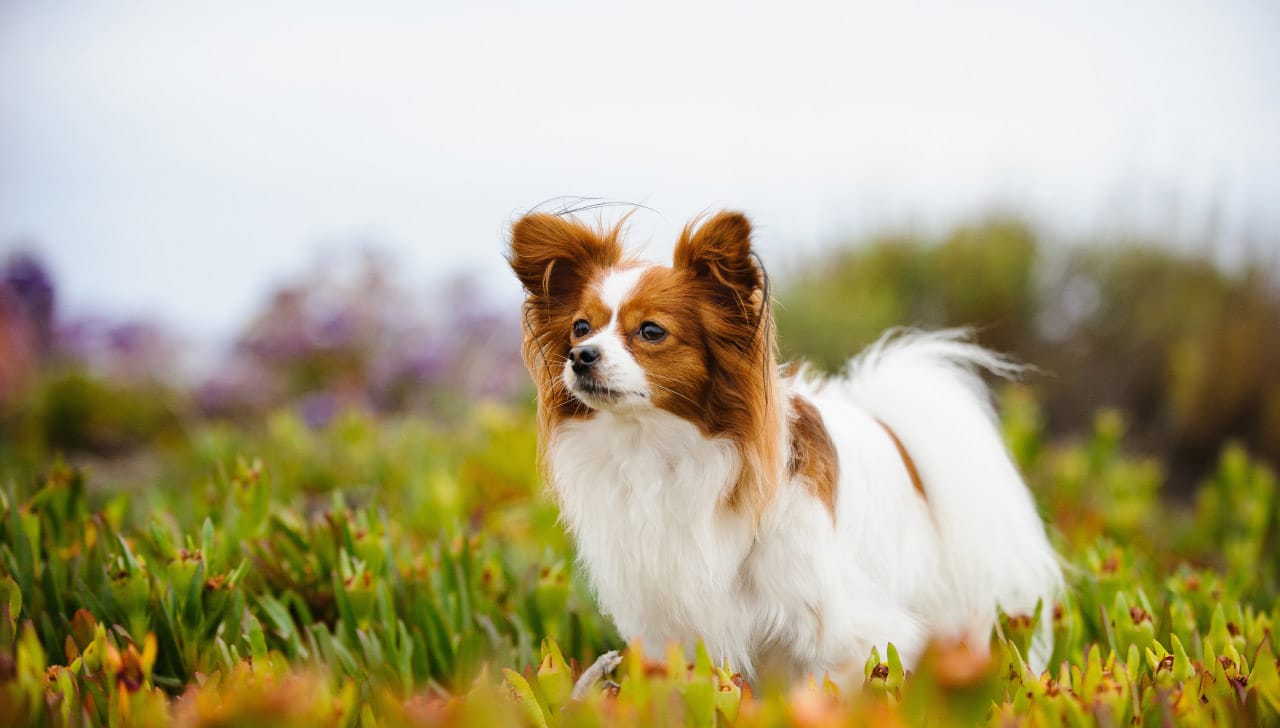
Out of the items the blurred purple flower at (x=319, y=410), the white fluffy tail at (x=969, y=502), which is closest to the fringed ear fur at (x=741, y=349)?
the white fluffy tail at (x=969, y=502)

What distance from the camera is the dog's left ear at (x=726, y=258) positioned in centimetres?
233

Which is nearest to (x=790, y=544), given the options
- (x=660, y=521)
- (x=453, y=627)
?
(x=660, y=521)

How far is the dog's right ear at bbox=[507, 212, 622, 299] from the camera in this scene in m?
2.57

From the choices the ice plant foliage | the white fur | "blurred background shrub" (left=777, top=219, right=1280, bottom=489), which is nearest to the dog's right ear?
the white fur

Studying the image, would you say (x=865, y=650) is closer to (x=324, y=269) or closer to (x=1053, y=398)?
(x=1053, y=398)

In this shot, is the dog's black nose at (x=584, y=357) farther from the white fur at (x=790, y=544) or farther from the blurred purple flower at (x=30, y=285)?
the blurred purple flower at (x=30, y=285)

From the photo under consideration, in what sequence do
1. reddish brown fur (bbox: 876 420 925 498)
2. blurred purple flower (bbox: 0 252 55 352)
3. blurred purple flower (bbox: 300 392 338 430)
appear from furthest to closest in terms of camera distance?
1. blurred purple flower (bbox: 300 392 338 430)
2. blurred purple flower (bbox: 0 252 55 352)
3. reddish brown fur (bbox: 876 420 925 498)

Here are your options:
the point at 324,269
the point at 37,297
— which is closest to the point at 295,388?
the point at 324,269

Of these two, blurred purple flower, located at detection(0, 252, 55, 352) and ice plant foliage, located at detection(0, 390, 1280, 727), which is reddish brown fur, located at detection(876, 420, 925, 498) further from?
blurred purple flower, located at detection(0, 252, 55, 352)

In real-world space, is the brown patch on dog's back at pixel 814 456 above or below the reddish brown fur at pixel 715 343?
below

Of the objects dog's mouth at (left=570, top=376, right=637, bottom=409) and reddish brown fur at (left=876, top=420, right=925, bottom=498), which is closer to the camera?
dog's mouth at (left=570, top=376, right=637, bottom=409)

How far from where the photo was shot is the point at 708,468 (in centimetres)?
243

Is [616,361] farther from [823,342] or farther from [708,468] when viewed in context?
[823,342]

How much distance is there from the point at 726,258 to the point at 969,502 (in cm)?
118
